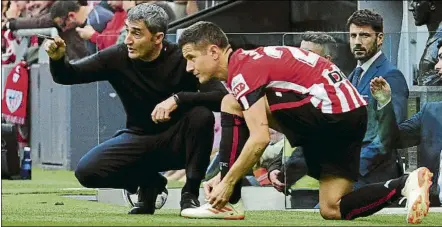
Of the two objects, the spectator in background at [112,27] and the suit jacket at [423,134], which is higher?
the spectator in background at [112,27]

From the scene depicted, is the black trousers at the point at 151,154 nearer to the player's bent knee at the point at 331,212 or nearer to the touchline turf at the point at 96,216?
the touchline turf at the point at 96,216

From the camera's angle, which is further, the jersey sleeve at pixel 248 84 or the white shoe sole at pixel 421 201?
the white shoe sole at pixel 421 201

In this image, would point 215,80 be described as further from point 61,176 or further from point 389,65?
point 61,176

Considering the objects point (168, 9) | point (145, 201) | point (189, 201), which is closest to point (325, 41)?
point (145, 201)

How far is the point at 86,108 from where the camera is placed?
1582 cm

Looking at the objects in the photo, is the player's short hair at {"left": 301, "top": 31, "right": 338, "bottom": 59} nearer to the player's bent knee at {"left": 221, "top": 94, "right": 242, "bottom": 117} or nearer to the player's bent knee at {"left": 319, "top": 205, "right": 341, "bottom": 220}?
the player's bent knee at {"left": 319, "top": 205, "right": 341, "bottom": 220}

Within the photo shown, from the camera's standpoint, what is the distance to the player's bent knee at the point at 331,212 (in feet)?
33.2

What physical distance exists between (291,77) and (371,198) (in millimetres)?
936

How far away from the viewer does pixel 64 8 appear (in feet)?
66.0

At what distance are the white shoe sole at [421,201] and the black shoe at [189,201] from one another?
1.54 m

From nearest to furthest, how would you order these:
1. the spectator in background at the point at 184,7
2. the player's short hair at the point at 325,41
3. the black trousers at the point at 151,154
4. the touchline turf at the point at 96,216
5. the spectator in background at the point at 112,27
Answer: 1. the touchline turf at the point at 96,216
2. the black trousers at the point at 151,154
3. the player's short hair at the point at 325,41
4. the spectator in background at the point at 112,27
5. the spectator in background at the point at 184,7

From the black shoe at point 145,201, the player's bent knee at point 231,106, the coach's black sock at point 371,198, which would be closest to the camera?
the player's bent knee at point 231,106

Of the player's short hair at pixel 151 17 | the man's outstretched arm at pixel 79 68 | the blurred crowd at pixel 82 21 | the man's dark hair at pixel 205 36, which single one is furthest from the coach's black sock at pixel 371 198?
the blurred crowd at pixel 82 21

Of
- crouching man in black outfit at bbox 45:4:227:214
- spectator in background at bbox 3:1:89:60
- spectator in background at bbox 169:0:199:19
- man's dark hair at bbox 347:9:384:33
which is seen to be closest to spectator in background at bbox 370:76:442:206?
man's dark hair at bbox 347:9:384:33
